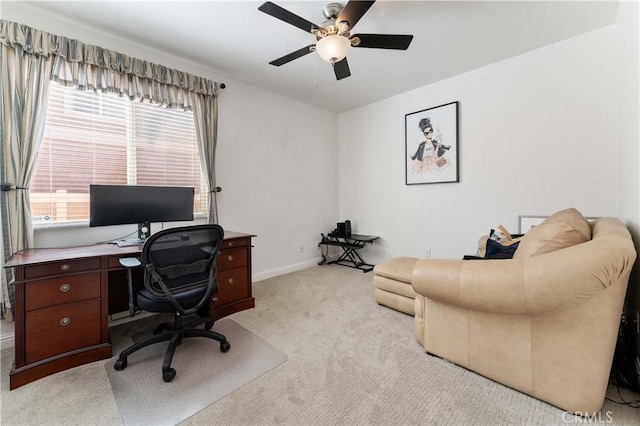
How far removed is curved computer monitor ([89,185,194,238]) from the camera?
214 cm

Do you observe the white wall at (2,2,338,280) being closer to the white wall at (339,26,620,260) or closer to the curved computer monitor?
the curved computer monitor

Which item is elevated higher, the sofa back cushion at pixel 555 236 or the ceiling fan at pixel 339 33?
the ceiling fan at pixel 339 33

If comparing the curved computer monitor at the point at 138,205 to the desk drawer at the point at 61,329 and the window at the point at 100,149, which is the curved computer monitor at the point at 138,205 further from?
the desk drawer at the point at 61,329

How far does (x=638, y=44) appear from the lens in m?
1.72

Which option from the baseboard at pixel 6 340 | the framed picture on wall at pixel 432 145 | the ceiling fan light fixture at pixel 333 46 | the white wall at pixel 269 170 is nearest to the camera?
the ceiling fan light fixture at pixel 333 46

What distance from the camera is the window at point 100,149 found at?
87.7 inches

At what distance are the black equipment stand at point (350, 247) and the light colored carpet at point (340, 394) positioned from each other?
199 cm

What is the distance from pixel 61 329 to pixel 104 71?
2.23 metres

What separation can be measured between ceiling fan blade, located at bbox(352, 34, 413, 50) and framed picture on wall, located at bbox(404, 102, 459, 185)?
5.84ft

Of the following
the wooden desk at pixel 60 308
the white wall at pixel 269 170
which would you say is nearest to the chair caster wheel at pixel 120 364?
the wooden desk at pixel 60 308

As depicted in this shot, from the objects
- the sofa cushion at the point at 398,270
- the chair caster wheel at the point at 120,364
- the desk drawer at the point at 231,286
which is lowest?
the chair caster wheel at the point at 120,364

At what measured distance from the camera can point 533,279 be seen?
133 cm

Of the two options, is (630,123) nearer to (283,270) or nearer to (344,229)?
(344,229)

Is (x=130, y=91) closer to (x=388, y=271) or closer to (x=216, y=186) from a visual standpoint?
(x=216, y=186)
